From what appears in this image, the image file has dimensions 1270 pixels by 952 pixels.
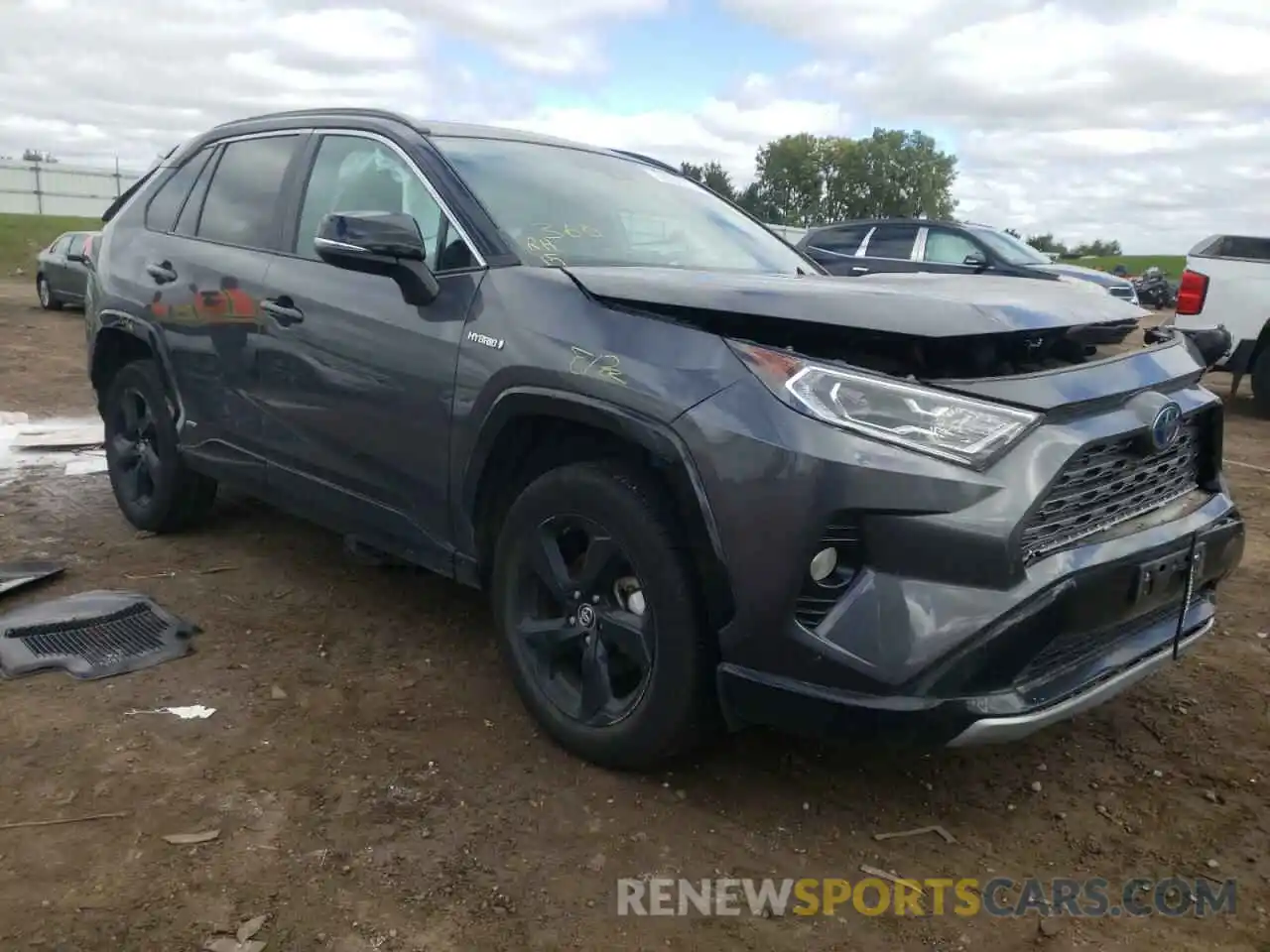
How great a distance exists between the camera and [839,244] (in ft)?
42.3

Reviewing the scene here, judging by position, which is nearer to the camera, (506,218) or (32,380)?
(506,218)

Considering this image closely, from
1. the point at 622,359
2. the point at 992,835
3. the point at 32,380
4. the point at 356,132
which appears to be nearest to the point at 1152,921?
the point at 992,835

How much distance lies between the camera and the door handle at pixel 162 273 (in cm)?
444

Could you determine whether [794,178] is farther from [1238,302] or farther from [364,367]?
[364,367]

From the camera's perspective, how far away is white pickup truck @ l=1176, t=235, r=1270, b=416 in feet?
29.8

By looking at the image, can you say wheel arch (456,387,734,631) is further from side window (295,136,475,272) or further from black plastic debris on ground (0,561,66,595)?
black plastic debris on ground (0,561,66,595)

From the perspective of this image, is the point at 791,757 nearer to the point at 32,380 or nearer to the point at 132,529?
the point at 132,529

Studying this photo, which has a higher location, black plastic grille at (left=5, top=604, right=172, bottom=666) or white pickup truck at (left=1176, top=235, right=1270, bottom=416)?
white pickup truck at (left=1176, top=235, right=1270, bottom=416)

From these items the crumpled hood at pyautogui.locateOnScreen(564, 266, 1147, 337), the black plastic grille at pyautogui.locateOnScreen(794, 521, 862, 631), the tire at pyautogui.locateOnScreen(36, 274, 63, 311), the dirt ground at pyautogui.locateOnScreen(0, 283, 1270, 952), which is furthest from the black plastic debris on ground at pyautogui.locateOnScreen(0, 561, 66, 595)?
the tire at pyautogui.locateOnScreen(36, 274, 63, 311)

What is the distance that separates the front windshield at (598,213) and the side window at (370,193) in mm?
153

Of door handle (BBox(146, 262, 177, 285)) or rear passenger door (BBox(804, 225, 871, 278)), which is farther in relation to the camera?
rear passenger door (BBox(804, 225, 871, 278))

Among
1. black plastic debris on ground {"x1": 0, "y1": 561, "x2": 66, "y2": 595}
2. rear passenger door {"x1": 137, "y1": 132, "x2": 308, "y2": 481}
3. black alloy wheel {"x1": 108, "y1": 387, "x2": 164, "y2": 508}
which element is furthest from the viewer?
black alloy wheel {"x1": 108, "y1": 387, "x2": 164, "y2": 508}

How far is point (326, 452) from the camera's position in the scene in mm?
3658

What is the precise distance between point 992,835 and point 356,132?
3.08 meters
